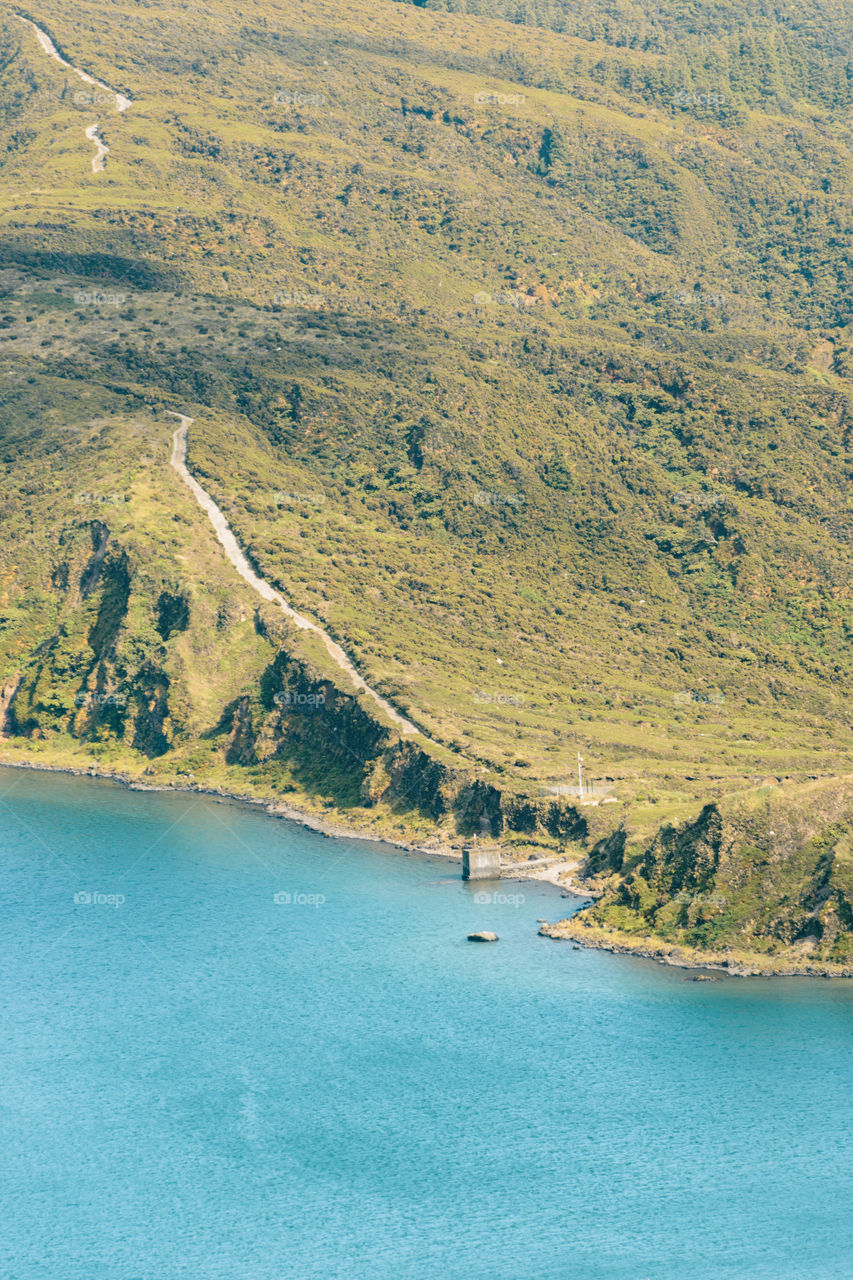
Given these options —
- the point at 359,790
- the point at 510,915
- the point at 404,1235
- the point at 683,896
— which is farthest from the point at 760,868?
the point at 359,790

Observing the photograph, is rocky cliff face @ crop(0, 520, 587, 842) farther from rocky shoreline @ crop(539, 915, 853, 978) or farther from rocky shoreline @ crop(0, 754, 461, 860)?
rocky shoreline @ crop(539, 915, 853, 978)

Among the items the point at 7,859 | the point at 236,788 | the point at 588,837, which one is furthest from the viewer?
the point at 236,788

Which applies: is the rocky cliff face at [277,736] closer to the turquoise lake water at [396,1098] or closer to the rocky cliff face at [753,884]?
the turquoise lake water at [396,1098]

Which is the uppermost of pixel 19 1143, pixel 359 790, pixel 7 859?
pixel 359 790

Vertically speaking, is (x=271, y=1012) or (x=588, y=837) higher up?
(x=588, y=837)

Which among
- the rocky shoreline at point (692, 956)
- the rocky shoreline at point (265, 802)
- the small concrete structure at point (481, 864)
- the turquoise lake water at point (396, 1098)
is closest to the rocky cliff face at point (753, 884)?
the rocky shoreline at point (692, 956)

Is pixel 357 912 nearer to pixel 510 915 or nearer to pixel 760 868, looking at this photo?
pixel 510 915

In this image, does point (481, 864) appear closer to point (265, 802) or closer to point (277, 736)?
point (265, 802)
